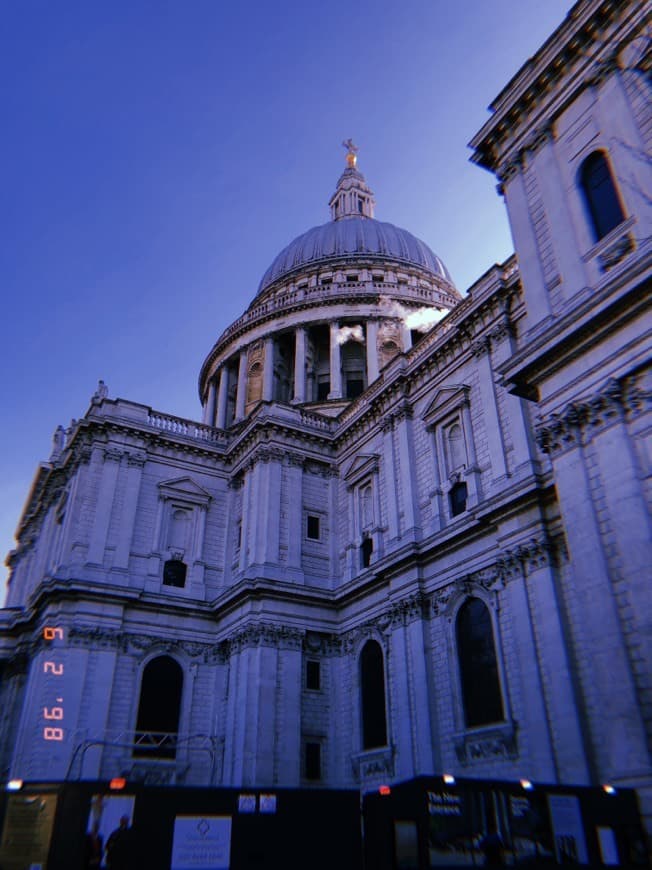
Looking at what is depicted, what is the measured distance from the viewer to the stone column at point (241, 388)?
156 feet

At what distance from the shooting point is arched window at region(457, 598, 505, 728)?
2219 cm

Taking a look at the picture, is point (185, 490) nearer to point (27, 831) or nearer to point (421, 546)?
point (421, 546)

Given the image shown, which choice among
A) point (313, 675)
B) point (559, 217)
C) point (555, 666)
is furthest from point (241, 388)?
point (555, 666)

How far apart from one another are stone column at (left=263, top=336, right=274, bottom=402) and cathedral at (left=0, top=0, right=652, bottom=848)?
537 centimetres

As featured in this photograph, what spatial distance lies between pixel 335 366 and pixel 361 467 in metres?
14.0

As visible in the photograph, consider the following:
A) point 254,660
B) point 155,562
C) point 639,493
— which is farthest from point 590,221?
point 155,562

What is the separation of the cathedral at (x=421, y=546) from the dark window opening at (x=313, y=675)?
116 millimetres

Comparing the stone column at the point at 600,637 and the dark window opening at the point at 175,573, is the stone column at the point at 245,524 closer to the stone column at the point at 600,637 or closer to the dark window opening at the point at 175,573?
the dark window opening at the point at 175,573

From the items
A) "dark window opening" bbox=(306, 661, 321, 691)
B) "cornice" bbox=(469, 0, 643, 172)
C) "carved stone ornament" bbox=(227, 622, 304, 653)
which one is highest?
"cornice" bbox=(469, 0, 643, 172)

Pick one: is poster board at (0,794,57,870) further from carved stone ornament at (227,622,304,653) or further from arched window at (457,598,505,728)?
carved stone ornament at (227,622,304,653)

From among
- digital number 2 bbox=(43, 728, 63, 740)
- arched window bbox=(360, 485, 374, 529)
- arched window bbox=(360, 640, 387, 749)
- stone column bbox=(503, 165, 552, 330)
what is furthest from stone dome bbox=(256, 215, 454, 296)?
digital number 2 bbox=(43, 728, 63, 740)

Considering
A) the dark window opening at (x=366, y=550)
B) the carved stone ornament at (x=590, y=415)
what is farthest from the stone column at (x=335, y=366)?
the carved stone ornament at (x=590, y=415)

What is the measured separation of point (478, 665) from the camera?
2308 cm

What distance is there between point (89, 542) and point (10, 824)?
18.1m
